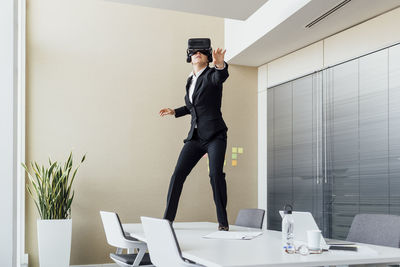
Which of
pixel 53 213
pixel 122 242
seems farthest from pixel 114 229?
pixel 53 213

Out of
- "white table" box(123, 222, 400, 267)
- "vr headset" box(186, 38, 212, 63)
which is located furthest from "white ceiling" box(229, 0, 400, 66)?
"white table" box(123, 222, 400, 267)

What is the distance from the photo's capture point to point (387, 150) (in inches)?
174

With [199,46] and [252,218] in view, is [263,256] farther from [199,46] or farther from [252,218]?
[252,218]

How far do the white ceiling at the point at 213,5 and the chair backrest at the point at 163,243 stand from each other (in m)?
2.85

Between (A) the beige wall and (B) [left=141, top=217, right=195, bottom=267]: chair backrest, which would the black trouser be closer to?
(B) [left=141, top=217, right=195, bottom=267]: chair backrest

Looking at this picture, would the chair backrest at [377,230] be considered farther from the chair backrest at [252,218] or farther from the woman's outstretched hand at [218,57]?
the woman's outstretched hand at [218,57]

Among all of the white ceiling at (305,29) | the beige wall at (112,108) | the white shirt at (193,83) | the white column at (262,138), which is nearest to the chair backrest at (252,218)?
the white shirt at (193,83)

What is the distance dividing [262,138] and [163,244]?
4528mm

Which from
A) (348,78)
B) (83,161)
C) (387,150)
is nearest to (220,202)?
(387,150)

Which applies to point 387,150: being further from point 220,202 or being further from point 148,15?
point 148,15

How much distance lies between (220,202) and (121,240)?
0.73 metres
